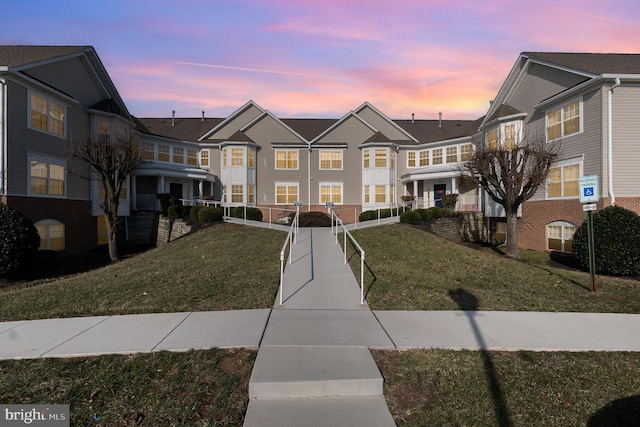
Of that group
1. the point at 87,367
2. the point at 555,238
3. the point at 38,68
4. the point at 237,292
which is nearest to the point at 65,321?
the point at 87,367

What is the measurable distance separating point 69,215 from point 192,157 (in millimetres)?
11426

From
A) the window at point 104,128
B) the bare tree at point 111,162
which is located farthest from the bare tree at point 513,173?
the window at point 104,128

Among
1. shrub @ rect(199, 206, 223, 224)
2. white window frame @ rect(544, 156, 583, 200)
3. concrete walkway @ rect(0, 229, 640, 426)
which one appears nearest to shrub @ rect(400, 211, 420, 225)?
white window frame @ rect(544, 156, 583, 200)

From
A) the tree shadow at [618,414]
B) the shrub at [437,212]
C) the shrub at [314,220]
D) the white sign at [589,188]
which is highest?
the white sign at [589,188]

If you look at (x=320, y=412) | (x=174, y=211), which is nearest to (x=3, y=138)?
(x=174, y=211)

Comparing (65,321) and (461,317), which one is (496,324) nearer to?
(461,317)

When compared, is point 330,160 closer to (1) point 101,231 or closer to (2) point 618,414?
(1) point 101,231

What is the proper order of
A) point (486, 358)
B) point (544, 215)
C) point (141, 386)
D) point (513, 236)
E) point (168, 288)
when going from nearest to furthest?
point (141, 386) → point (486, 358) → point (168, 288) → point (513, 236) → point (544, 215)

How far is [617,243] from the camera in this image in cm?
1098

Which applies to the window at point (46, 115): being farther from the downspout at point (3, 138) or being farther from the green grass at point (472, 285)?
the green grass at point (472, 285)

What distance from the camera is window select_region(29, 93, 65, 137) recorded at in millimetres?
14703

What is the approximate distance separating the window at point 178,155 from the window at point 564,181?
25.2 meters

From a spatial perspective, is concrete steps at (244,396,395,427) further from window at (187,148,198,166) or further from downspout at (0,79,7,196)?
window at (187,148,198,166)

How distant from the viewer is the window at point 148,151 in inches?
941
